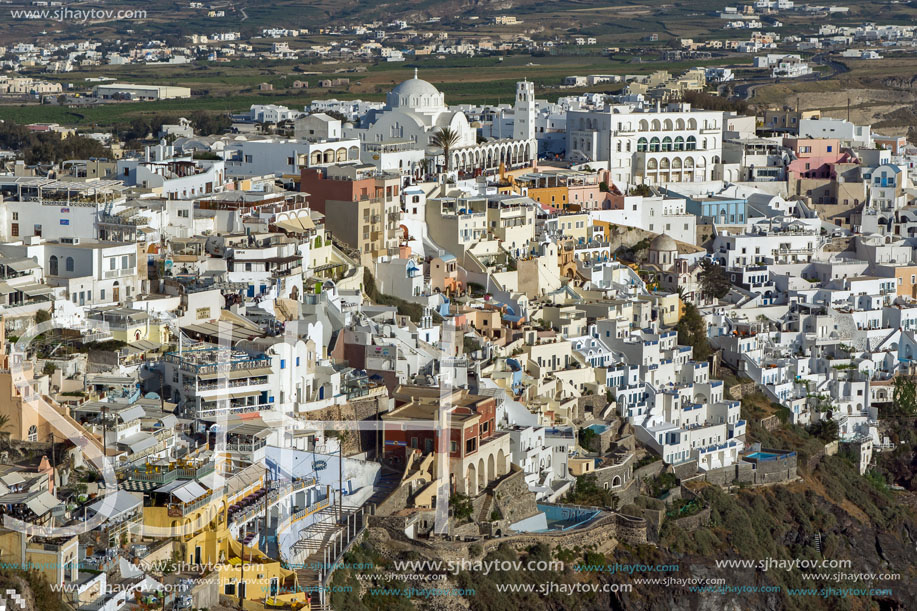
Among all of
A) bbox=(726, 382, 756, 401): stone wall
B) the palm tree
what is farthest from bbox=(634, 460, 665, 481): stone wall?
the palm tree

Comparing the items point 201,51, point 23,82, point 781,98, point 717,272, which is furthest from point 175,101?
point 717,272

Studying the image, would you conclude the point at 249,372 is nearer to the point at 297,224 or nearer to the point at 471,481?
the point at 471,481

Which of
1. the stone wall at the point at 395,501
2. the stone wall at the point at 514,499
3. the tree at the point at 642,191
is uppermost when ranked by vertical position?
the tree at the point at 642,191

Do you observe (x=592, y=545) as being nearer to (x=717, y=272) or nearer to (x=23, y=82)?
(x=717, y=272)

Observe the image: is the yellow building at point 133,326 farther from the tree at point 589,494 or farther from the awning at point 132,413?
the tree at point 589,494

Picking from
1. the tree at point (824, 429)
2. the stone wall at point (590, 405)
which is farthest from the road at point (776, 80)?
the stone wall at point (590, 405)

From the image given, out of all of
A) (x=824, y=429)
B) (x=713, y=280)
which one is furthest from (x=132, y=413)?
(x=713, y=280)
